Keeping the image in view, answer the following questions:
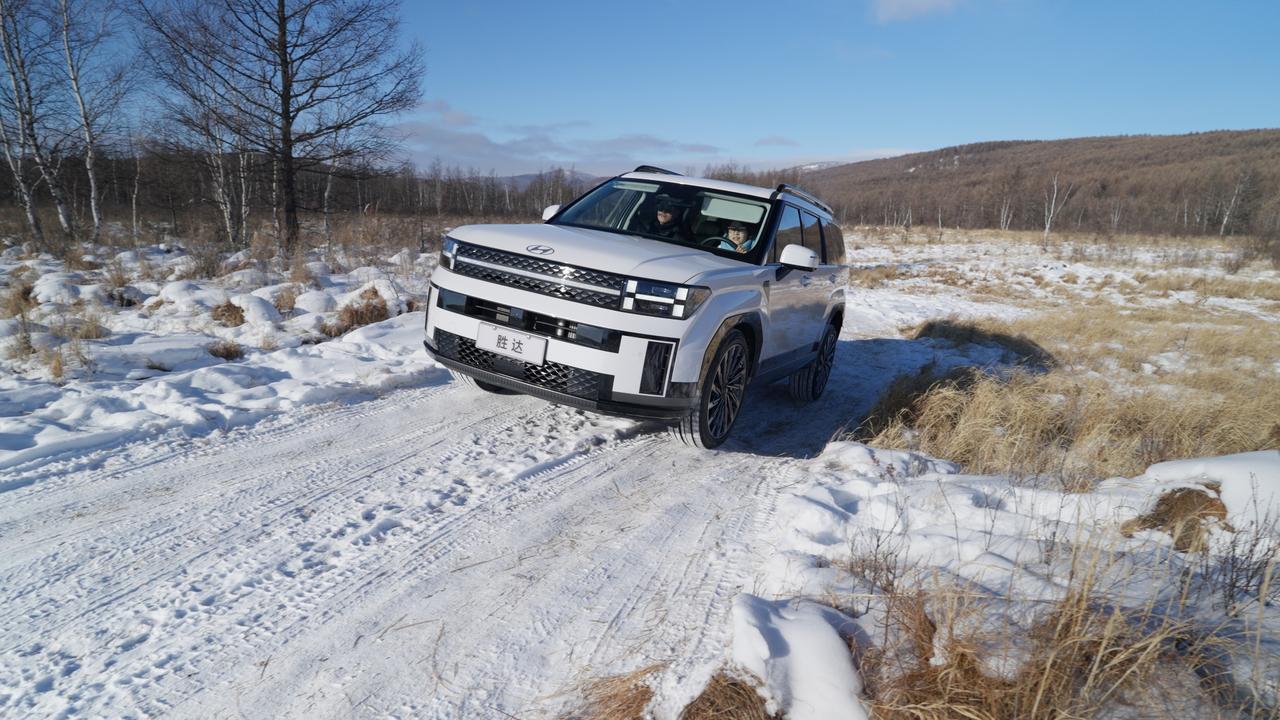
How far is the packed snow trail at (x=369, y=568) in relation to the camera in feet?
6.65

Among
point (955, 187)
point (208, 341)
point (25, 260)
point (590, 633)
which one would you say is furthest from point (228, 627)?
point (955, 187)

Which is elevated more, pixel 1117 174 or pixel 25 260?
pixel 1117 174

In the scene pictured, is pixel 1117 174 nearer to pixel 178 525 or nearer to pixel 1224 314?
pixel 1224 314

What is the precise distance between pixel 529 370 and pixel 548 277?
59cm

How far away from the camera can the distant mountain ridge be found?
207 ft

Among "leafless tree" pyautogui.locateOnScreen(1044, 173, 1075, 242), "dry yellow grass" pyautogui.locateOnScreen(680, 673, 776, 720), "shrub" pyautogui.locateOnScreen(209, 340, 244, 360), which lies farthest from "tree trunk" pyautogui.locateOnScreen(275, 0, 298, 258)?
"leafless tree" pyautogui.locateOnScreen(1044, 173, 1075, 242)

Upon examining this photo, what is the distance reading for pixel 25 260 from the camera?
483 inches

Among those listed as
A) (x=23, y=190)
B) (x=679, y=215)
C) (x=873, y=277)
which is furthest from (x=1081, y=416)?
(x=23, y=190)

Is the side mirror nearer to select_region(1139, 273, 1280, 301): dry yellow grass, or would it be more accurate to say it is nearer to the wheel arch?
the wheel arch

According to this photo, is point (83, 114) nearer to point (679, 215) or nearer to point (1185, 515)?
point (679, 215)

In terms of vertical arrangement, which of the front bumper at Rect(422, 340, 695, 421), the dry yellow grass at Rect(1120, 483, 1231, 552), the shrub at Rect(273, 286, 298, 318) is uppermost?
the front bumper at Rect(422, 340, 695, 421)

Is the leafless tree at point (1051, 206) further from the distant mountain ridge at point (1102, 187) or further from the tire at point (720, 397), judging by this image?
the tire at point (720, 397)

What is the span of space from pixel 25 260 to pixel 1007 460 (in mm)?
17050

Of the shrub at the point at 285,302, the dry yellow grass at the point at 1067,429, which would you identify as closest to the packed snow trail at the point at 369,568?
the dry yellow grass at the point at 1067,429
